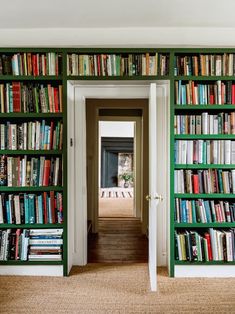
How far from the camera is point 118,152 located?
10109mm

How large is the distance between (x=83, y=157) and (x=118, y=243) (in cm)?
169

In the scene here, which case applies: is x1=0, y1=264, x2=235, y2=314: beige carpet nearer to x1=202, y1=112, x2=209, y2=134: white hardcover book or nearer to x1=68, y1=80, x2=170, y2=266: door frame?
x1=68, y1=80, x2=170, y2=266: door frame

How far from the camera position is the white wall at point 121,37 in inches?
129

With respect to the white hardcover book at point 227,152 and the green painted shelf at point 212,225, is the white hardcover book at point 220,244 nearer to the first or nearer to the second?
the green painted shelf at point 212,225

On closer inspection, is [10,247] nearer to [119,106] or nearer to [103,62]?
[103,62]

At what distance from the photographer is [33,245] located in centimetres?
330

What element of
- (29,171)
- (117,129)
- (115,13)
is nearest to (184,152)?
(115,13)

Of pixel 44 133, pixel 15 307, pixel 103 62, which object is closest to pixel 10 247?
pixel 15 307

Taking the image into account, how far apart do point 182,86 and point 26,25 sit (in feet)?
5.72

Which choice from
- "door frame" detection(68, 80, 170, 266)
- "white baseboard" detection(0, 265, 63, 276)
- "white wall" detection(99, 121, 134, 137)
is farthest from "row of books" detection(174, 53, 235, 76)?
"white wall" detection(99, 121, 134, 137)

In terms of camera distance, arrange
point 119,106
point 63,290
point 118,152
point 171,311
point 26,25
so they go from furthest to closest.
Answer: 1. point 118,152
2. point 119,106
3. point 26,25
4. point 63,290
5. point 171,311

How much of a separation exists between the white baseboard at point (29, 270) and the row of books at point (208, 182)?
1.56 meters

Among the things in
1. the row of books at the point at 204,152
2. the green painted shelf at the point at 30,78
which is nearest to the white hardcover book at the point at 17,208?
the green painted shelf at the point at 30,78

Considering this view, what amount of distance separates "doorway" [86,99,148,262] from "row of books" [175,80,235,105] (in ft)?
6.52
